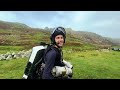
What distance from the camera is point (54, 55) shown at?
782cm

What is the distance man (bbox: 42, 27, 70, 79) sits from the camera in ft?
25.5

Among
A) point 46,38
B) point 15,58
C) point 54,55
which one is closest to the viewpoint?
point 54,55

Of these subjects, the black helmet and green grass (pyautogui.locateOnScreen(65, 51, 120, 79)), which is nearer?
the black helmet

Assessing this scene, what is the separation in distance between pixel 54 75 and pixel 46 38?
1149mm

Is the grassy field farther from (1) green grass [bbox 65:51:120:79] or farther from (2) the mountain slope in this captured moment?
(2) the mountain slope

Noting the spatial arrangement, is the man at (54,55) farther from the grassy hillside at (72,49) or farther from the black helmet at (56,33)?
the grassy hillside at (72,49)

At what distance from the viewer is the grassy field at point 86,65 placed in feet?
30.5

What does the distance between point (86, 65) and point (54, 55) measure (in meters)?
2.56

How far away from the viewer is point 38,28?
9414 millimetres

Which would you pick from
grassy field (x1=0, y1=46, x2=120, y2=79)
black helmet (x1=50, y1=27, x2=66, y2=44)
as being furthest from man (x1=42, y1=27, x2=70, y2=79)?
grassy field (x1=0, y1=46, x2=120, y2=79)

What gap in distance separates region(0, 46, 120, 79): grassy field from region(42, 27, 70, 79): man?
1.07m

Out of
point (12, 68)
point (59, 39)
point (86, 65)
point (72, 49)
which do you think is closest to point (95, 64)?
point (86, 65)
